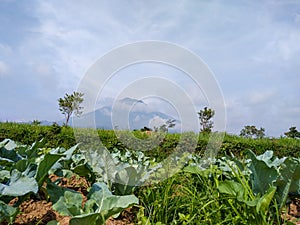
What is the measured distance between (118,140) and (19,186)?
18.6ft

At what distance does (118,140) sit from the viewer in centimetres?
729

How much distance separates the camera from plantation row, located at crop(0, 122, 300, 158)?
23.9 ft

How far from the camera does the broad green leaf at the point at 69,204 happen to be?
65.3 inches

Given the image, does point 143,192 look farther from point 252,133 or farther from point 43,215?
point 252,133

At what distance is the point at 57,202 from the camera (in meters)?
1.68

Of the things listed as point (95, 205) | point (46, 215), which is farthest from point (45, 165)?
point (46, 215)

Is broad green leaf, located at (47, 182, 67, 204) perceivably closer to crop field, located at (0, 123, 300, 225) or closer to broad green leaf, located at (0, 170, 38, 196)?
crop field, located at (0, 123, 300, 225)

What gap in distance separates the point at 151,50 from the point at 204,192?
153 centimetres

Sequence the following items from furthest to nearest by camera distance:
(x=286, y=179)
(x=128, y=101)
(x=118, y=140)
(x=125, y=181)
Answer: (x=118, y=140)
(x=128, y=101)
(x=125, y=181)
(x=286, y=179)

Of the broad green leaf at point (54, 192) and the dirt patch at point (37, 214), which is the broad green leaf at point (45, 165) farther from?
the dirt patch at point (37, 214)

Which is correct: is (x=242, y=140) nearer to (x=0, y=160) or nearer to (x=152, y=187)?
(x=152, y=187)

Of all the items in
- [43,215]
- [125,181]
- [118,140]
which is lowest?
[43,215]

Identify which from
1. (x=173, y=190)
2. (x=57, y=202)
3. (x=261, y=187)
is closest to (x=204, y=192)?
(x=173, y=190)

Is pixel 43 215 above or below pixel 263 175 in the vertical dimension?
below
